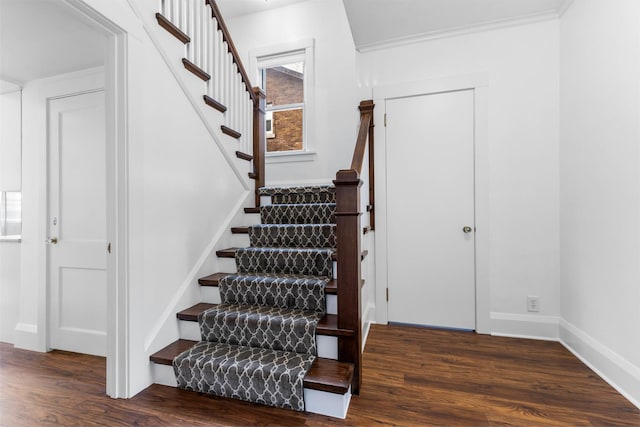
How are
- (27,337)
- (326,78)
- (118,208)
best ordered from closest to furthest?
(118,208)
(27,337)
(326,78)

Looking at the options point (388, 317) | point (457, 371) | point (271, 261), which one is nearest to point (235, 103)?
point (271, 261)

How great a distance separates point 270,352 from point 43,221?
7.09 ft

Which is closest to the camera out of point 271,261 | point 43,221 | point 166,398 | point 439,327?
point 166,398

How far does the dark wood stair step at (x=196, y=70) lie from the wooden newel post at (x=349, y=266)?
133 centimetres

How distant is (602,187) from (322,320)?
6.34 feet

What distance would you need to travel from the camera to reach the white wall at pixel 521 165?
2.31 m

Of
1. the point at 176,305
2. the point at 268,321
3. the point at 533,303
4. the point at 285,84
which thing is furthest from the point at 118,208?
the point at 533,303

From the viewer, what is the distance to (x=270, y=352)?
5.37ft

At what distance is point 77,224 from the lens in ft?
7.31

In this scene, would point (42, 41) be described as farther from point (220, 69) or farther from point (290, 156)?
point (290, 156)

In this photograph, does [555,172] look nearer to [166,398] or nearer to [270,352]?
[270,352]

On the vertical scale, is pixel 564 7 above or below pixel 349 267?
above

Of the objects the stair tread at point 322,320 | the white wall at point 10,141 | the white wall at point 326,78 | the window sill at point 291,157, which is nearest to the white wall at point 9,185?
the white wall at point 10,141

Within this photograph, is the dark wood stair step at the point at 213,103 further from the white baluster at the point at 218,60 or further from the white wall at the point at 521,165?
the white wall at the point at 521,165
